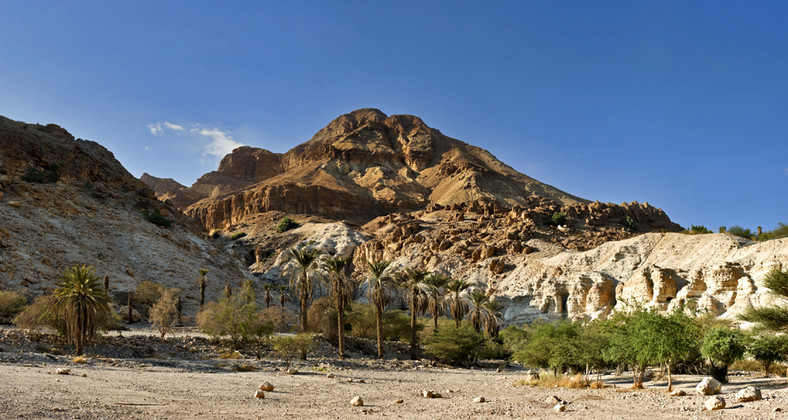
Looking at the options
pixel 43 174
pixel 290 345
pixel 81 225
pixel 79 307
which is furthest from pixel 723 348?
pixel 43 174

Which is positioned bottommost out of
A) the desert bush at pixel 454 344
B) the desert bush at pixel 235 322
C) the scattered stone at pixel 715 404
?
the desert bush at pixel 454 344

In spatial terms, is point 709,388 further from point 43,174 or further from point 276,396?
point 43,174

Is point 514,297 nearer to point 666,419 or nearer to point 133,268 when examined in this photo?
point 133,268

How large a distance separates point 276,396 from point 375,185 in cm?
14862

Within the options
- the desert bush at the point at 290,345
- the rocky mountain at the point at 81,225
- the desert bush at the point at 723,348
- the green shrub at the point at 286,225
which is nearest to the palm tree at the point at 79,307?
the desert bush at the point at 290,345

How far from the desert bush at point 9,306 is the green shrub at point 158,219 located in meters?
32.6

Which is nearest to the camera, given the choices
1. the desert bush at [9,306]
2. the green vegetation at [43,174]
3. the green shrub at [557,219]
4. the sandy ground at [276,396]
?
the sandy ground at [276,396]

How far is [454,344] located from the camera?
3616 centimetres

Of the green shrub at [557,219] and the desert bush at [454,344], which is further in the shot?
the green shrub at [557,219]

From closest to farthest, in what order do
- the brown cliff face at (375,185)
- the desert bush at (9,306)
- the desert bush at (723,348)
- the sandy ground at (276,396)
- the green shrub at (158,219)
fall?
the sandy ground at (276,396) → the desert bush at (723,348) → the desert bush at (9,306) → the green shrub at (158,219) → the brown cliff face at (375,185)

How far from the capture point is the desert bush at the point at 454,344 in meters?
36.2

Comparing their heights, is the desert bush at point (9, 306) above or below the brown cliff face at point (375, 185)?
below

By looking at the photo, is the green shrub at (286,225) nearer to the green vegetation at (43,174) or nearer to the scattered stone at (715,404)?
the green vegetation at (43,174)

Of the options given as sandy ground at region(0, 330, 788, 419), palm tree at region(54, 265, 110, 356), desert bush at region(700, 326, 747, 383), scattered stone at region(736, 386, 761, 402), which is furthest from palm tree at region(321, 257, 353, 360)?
scattered stone at region(736, 386, 761, 402)
